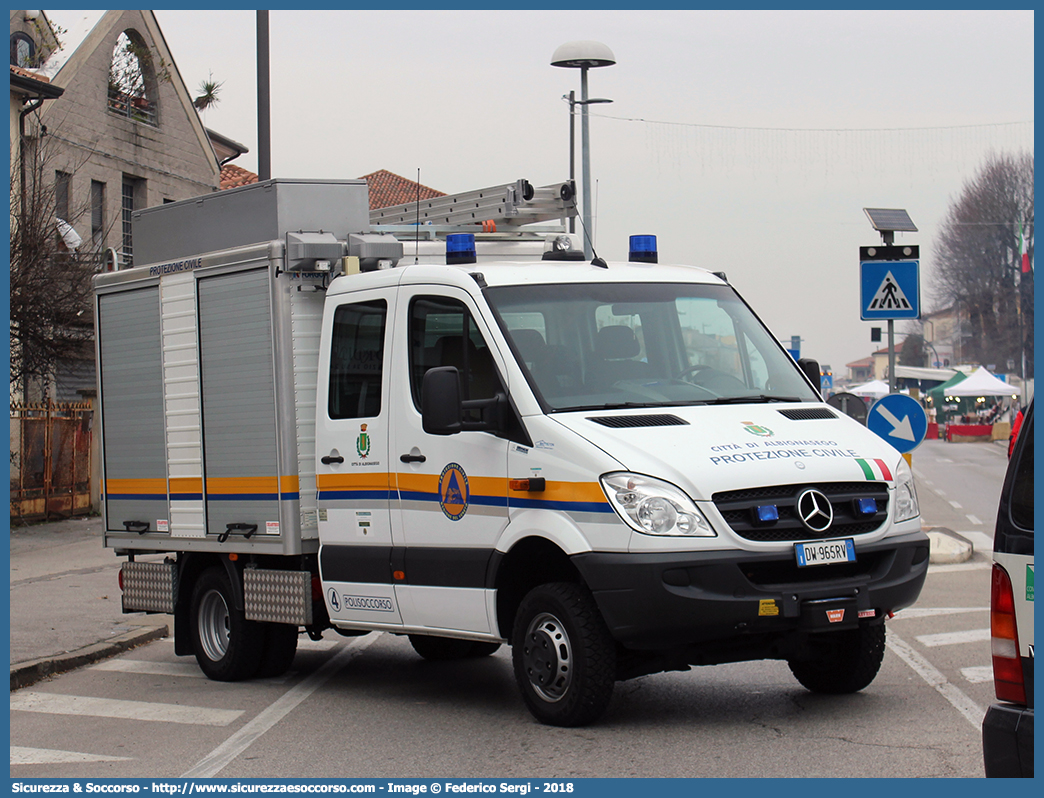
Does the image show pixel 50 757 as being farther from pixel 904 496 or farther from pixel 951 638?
pixel 951 638

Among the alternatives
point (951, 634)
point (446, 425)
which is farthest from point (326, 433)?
point (951, 634)

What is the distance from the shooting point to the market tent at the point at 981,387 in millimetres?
62062

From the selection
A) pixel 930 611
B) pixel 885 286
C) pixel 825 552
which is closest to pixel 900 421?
pixel 885 286

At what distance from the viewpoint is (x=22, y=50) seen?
3195 cm

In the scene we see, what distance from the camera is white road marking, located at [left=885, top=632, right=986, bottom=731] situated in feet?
25.8

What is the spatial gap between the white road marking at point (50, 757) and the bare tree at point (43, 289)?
14.5 m

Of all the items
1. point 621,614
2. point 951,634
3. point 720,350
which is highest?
point 720,350

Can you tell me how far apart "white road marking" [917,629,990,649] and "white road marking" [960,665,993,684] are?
0.97 metres

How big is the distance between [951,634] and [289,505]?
5.04 m

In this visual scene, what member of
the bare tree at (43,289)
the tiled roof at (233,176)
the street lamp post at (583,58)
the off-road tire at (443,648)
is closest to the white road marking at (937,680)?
the off-road tire at (443,648)

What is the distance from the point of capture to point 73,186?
1258 inches

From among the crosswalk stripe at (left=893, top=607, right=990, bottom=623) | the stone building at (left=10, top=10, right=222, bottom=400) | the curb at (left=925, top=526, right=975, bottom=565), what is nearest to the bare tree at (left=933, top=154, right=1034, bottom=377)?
the stone building at (left=10, top=10, right=222, bottom=400)
